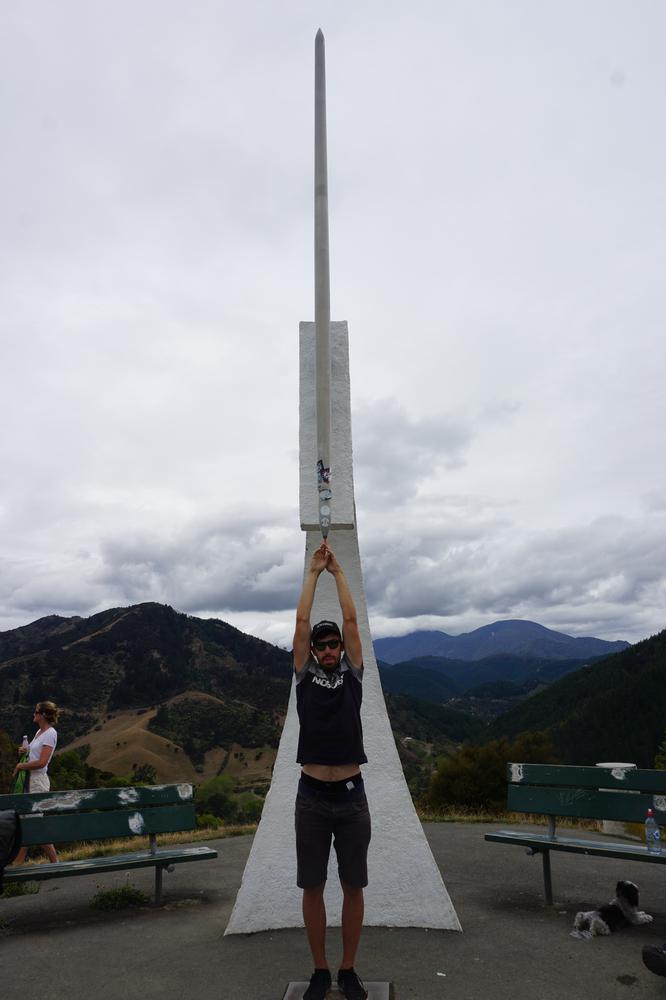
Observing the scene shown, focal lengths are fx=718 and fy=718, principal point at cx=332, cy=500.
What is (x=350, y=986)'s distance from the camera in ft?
9.96

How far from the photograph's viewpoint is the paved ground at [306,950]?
11.3ft

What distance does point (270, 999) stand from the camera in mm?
3314

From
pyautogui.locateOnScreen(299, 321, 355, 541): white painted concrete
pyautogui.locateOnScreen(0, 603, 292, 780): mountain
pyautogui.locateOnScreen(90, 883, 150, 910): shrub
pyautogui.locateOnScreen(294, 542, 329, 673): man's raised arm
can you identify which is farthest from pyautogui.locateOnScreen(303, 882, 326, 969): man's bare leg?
pyautogui.locateOnScreen(0, 603, 292, 780): mountain

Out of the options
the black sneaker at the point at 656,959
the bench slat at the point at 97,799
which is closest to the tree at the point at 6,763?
the bench slat at the point at 97,799

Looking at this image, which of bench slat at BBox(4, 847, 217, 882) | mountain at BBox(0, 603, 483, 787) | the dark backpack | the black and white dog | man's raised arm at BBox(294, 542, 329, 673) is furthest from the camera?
mountain at BBox(0, 603, 483, 787)

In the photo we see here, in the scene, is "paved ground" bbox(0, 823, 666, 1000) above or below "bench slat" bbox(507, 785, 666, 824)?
below

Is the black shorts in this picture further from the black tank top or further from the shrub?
the shrub

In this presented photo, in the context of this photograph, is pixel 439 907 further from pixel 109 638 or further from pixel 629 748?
pixel 109 638

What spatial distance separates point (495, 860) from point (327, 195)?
18.1 ft

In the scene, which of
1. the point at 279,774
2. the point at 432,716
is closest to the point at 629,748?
the point at 432,716

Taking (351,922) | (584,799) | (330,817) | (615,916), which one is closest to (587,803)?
(584,799)

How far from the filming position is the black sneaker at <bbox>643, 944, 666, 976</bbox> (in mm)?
3207

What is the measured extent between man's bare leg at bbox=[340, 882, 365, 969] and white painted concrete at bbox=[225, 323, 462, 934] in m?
1.24

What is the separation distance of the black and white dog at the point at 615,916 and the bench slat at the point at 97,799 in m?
2.68
